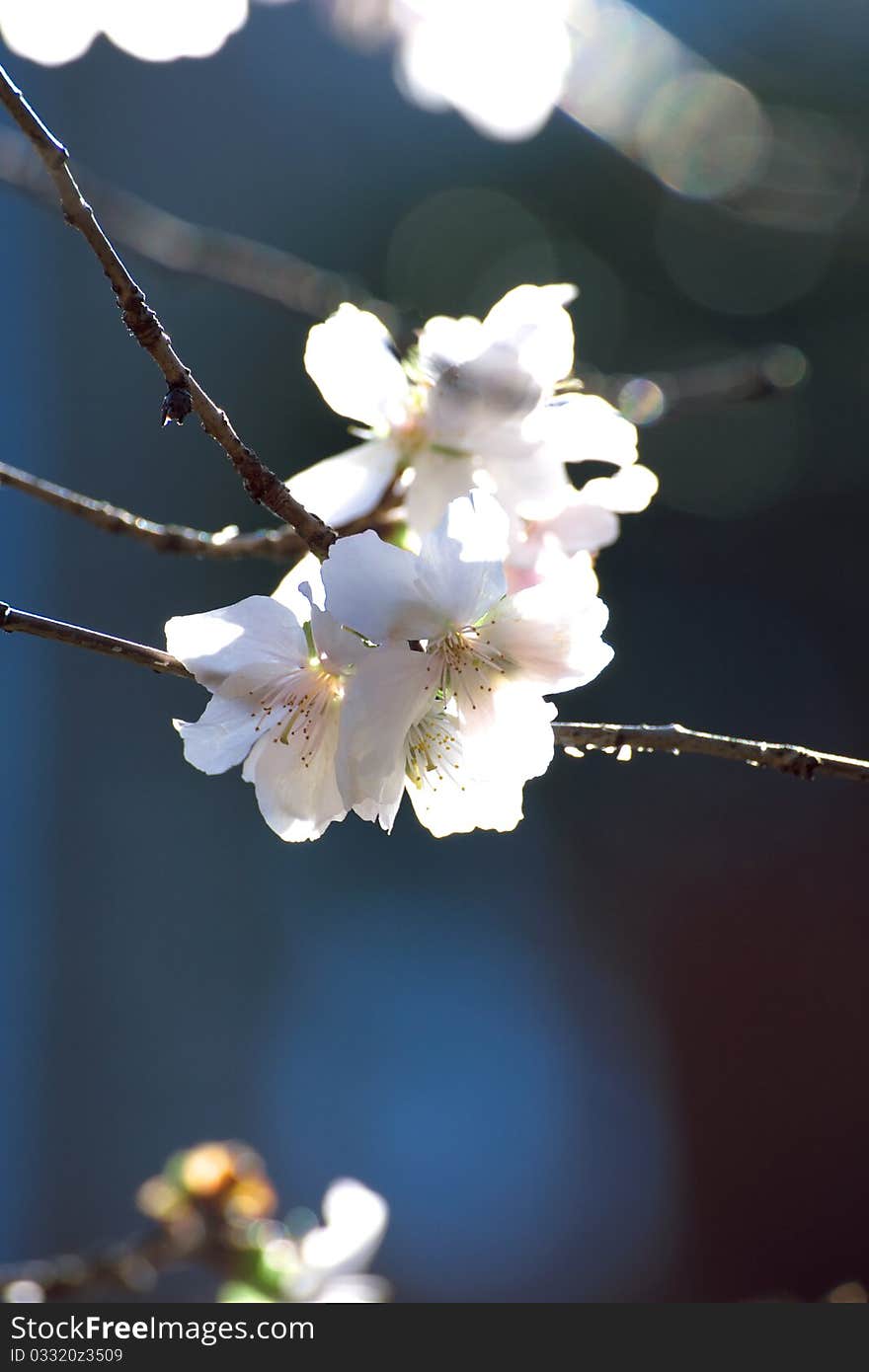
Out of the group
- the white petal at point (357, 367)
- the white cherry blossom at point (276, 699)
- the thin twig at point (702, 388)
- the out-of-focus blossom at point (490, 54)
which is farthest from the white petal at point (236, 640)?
the out-of-focus blossom at point (490, 54)

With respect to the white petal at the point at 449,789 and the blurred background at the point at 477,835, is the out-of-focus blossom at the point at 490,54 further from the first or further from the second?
the blurred background at the point at 477,835

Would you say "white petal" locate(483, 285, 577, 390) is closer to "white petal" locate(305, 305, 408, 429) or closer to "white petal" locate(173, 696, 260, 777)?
"white petal" locate(305, 305, 408, 429)

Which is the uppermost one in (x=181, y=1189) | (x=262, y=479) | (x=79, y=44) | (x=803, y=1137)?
(x=79, y=44)

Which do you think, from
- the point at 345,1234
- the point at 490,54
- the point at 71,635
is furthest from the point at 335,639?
the point at 490,54

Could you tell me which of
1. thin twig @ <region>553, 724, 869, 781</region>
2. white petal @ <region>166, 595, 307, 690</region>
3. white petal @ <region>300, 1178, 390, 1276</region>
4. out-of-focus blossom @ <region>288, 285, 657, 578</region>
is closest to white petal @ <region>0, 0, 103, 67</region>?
out-of-focus blossom @ <region>288, 285, 657, 578</region>

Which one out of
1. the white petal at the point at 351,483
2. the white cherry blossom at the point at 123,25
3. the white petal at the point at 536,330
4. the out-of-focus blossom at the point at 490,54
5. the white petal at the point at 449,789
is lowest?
the white petal at the point at 449,789

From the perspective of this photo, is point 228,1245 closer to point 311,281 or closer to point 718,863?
point 311,281

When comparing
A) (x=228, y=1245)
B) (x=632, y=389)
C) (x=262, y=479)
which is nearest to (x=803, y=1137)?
(x=228, y=1245)
